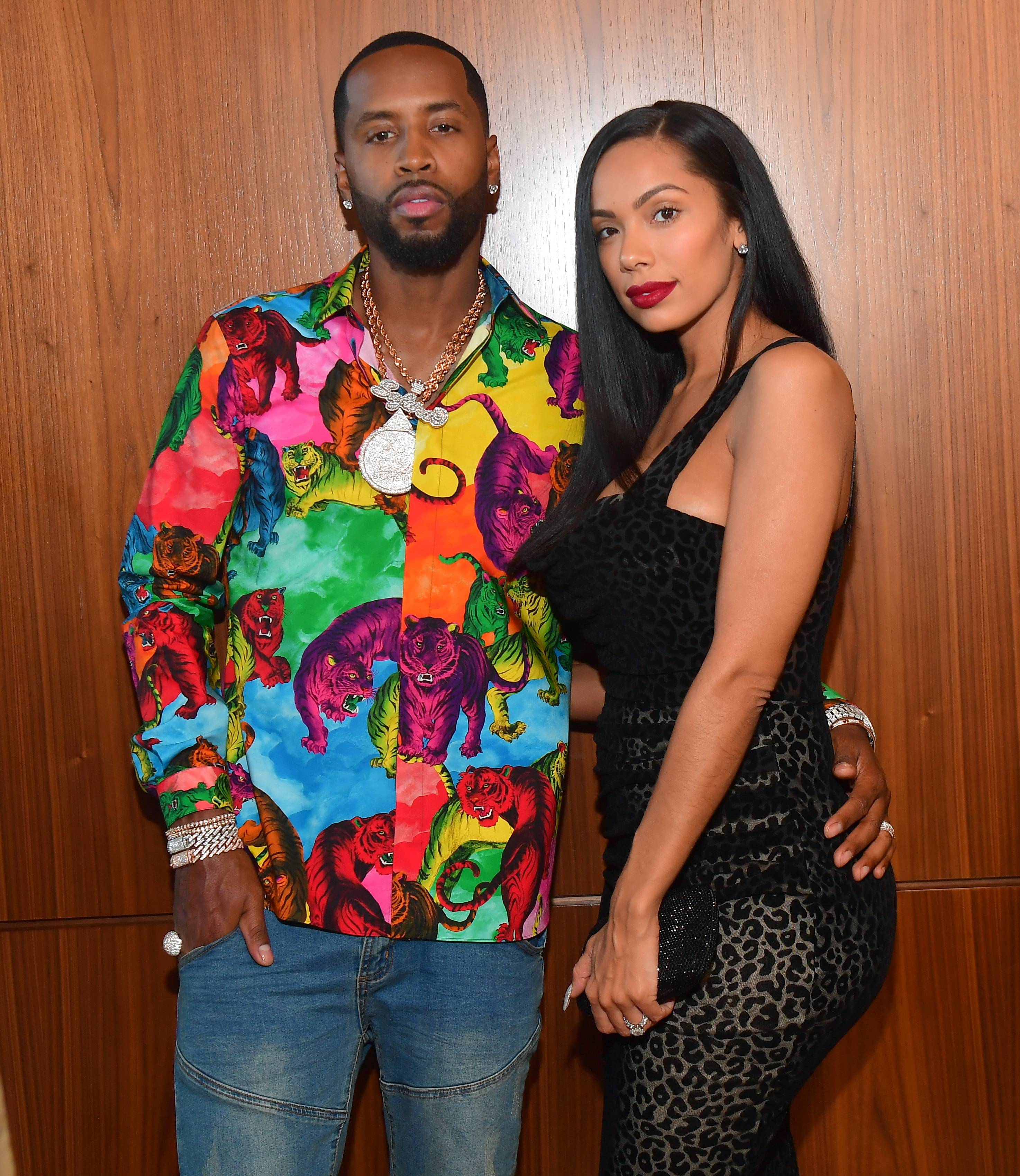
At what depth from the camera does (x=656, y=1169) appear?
139cm

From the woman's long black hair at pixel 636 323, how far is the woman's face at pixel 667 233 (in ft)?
0.07

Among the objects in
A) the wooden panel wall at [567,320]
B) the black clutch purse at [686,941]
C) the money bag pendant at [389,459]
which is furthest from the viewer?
the wooden panel wall at [567,320]

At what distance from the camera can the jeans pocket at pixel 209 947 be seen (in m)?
1.60

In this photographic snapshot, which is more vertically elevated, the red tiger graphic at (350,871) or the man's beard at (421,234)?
the man's beard at (421,234)

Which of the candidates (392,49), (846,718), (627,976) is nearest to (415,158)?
(392,49)

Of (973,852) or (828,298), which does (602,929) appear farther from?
(828,298)

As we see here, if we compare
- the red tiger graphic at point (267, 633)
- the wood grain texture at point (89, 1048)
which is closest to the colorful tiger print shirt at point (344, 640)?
the red tiger graphic at point (267, 633)

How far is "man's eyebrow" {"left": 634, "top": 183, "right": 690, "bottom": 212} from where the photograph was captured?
60.9 inches

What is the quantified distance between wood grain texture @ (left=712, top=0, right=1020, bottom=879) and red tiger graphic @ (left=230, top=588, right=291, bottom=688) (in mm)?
1097

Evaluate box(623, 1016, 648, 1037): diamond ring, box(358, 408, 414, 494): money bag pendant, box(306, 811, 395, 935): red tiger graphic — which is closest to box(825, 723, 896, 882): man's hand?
box(623, 1016, 648, 1037): diamond ring

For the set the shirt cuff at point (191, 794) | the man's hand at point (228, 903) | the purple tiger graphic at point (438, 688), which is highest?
the purple tiger graphic at point (438, 688)

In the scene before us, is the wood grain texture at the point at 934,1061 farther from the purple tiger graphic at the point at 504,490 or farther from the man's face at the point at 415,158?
the man's face at the point at 415,158

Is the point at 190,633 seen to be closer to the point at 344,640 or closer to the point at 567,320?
the point at 344,640

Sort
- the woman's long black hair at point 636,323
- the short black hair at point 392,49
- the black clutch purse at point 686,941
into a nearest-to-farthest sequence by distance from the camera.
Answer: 1. the black clutch purse at point 686,941
2. the woman's long black hair at point 636,323
3. the short black hair at point 392,49
